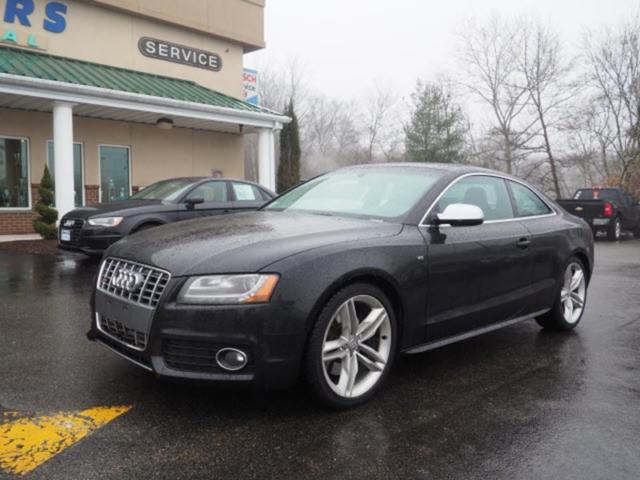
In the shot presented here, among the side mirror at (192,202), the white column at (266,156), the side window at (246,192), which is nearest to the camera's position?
the side mirror at (192,202)

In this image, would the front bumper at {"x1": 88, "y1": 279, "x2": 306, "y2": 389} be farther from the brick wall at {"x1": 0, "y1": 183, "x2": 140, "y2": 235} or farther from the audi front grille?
the brick wall at {"x1": 0, "y1": 183, "x2": 140, "y2": 235}

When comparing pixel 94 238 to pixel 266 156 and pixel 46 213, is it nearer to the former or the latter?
pixel 46 213

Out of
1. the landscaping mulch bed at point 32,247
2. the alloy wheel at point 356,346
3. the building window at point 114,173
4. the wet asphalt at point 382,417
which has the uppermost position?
the building window at point 114,173

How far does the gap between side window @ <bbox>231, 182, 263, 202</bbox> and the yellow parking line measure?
277 inches

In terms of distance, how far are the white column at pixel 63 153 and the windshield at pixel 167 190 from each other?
362 cm

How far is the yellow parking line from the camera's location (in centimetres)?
257

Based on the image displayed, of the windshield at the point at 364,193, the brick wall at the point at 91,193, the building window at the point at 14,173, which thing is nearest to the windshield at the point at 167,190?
the windshield at the point at 364,193

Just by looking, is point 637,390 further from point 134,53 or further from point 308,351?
point 134,53

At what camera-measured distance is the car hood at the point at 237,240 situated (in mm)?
2969

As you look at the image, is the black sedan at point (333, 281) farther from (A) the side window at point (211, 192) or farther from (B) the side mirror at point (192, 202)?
(A) the side window at point (211, 192)

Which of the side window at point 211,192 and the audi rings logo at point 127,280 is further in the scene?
the side window at point 211,192

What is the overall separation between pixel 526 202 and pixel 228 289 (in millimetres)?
3083

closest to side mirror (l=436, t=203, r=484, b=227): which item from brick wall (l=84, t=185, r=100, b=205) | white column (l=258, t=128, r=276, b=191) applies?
brick wall (l=84, t=185, r=100, b=205)

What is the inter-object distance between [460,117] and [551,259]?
31672 mm
